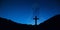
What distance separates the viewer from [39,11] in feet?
9.91

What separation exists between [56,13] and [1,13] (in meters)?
1.44

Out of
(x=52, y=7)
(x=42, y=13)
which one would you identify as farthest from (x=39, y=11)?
(x=52, y=7)

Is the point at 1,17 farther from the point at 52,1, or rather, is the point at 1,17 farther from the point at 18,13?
the point at 52,1

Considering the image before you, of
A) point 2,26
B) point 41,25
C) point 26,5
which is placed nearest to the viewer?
point 2,26

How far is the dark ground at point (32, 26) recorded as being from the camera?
104 inches

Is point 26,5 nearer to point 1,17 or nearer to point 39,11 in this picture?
point 39,11

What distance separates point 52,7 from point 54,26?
21.2 inches

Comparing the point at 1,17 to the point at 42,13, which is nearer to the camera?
the point at 1,17

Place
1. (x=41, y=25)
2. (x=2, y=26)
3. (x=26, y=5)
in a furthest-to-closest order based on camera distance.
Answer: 1. (x=26, y=5)
2. (x=41, y=25)
3. (x=2, y=26)

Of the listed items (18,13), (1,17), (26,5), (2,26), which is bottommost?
(2,26)

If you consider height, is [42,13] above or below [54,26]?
above

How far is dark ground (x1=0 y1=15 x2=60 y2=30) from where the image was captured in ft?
8.63

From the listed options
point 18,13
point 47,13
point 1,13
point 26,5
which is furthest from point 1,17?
point 47,13

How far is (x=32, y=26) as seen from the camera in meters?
2.79
